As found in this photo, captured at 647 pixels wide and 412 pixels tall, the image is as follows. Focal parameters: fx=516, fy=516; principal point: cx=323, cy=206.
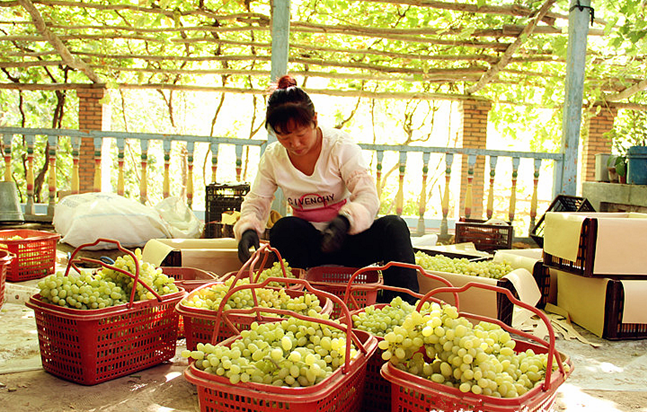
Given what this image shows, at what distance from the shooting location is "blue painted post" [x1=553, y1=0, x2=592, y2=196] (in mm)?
4570

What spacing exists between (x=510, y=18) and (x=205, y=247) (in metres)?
4.41

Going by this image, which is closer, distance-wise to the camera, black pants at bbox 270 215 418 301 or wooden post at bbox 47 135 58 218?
black pants at bbox 270 215 418 301

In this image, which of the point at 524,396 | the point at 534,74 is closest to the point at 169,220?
the point at 524,396

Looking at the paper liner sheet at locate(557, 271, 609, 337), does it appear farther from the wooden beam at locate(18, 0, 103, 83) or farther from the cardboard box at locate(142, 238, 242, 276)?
the wooden beam at locate(18, 0, 103, 83)

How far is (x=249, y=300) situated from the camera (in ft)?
5.85

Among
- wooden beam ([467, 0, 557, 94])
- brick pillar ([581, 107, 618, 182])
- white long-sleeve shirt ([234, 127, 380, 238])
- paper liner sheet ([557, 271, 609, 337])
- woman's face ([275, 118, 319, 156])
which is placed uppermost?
wooden beam ([467, 0, 557, 94])

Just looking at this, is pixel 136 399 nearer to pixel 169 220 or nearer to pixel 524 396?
pixel 524 396

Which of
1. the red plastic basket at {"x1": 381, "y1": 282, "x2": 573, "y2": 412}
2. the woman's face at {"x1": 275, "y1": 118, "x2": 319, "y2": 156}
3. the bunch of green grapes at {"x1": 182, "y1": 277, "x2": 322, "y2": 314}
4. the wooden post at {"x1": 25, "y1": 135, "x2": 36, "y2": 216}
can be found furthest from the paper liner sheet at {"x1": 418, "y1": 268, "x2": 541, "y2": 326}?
the wooden post at {"x1": 25, "y1": 135, "x2": 36, "y2": 216}

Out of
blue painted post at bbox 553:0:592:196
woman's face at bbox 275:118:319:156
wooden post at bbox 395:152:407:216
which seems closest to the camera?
woman's face at bbox 275:118:319:156

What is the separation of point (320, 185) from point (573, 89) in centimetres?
322

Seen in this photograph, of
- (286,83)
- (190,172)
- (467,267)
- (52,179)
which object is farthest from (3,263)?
(52,179)

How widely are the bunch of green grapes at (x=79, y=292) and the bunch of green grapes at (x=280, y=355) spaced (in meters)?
0.66

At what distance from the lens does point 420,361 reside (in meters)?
1.18

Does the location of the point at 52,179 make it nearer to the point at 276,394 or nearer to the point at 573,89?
the point at 276,394
